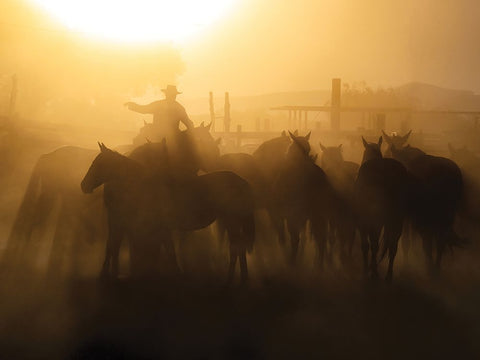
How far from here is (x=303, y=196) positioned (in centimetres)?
803

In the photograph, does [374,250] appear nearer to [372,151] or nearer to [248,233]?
[372,151]

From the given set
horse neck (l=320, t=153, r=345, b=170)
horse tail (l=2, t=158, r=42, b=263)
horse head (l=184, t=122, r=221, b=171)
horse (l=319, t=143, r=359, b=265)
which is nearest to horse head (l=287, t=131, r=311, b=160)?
horse (l=319, t=143, r=359, b=265)

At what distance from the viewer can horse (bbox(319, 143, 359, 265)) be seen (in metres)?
8.32

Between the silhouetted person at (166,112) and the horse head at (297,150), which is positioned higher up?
the silhouetted person at (166,112)

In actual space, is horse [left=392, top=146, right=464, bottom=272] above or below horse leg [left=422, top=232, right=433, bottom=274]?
above

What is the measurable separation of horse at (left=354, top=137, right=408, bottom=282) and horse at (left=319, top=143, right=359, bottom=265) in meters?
0.50

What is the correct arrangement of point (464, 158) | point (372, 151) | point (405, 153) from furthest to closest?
1. point (464, 158)
2. point (405, 153)
3. point (372, 151)

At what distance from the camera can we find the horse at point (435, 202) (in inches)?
328

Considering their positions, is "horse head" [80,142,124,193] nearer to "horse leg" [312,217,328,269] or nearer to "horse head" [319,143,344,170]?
"horse leg" [312,217,328,269]

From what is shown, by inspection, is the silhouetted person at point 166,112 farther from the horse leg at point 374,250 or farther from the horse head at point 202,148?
the horse leg at point 374,250

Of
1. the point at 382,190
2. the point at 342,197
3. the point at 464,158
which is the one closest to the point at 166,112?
the point at 342,197

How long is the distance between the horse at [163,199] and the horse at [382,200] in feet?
5.34

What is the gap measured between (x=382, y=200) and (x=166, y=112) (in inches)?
154

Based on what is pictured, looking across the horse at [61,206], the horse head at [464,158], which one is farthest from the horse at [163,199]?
the horse head at [464,158]
